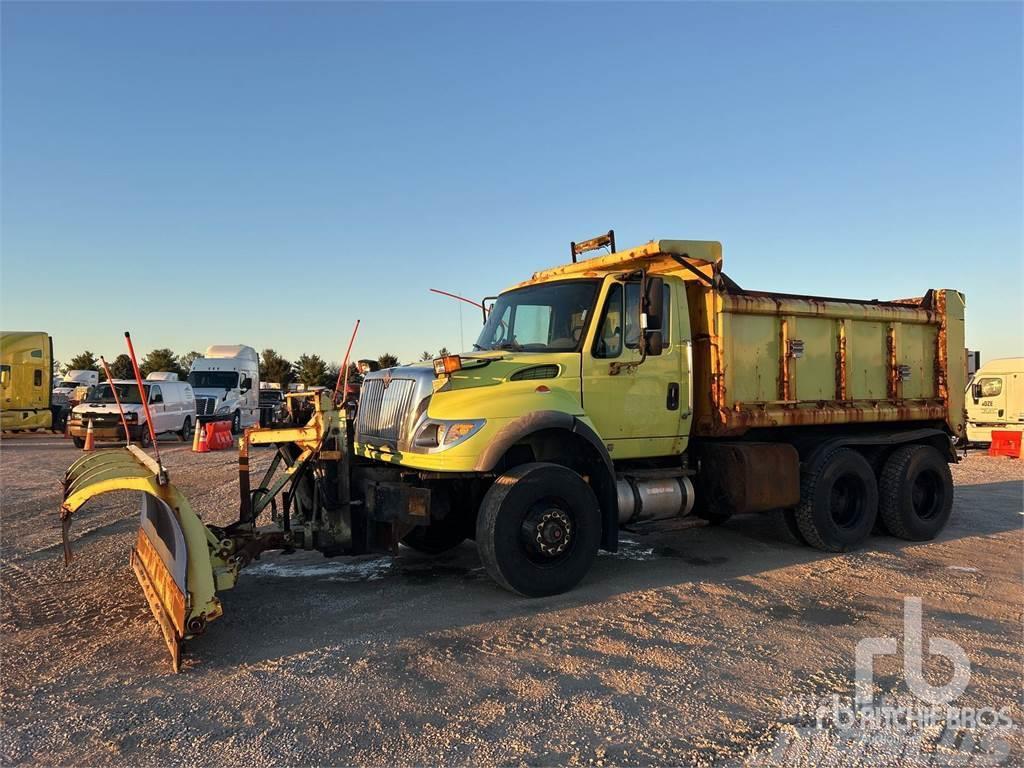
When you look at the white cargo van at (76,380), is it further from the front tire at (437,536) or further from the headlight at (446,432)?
the headlight at (446,432)

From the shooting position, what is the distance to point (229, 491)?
1165 cm

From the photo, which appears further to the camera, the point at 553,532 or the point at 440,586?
the point at 440,586

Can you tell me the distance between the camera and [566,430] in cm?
589

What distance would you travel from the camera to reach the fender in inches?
213

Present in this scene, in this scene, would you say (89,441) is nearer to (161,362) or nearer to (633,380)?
(633,380)

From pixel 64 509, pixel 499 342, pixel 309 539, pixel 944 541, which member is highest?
pixel 499 342

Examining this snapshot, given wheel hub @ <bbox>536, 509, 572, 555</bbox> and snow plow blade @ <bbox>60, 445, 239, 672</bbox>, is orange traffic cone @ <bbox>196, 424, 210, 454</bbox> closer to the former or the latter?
snow plow blade @ <bbox>60, 445, 239, 672</bbox>

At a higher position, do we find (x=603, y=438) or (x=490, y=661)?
(x=603, y=438)

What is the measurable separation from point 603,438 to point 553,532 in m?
1.14

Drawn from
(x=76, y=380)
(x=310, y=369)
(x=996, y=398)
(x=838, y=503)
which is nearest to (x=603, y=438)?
(x=838, y=503)

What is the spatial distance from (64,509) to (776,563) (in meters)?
6.04

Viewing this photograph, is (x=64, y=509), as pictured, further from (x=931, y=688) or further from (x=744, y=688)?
(x=931, y=688)

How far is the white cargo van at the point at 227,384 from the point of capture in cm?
2588

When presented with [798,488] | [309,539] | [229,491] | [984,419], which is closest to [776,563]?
[798,488]
